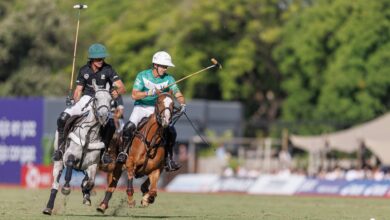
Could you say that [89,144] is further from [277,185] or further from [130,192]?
[277,185]

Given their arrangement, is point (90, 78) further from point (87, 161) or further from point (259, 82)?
point (259, 82)

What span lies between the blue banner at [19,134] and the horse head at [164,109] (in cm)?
2518

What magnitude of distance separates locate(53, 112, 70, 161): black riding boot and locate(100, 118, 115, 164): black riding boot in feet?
2.01

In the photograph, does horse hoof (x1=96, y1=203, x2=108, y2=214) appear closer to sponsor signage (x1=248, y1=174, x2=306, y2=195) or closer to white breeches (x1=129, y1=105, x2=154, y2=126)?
white breeches (x1=129, y1=105, x2=154, y2=126)

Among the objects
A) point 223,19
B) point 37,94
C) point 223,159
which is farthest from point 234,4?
point 223,159

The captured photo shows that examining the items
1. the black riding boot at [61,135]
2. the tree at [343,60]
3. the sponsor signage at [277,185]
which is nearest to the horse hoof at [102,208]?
the black riding boot at [61,135]

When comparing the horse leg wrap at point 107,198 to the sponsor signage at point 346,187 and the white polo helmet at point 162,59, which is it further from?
the sponsor signage at point 346,187

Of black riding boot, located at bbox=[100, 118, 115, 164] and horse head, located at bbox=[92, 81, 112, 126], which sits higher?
horse head, located at bbox=[92, 81, 112, 126]

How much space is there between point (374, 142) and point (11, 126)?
1361 cm

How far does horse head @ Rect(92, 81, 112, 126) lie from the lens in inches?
693

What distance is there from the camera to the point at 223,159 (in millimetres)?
43781

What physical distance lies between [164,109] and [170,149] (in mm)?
1077

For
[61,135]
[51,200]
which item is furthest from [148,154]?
[51,200]

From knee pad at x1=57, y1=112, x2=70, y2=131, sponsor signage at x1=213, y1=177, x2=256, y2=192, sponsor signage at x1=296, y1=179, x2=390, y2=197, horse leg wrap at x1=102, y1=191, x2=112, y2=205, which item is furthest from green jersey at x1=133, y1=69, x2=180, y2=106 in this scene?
sponsor signage at x1=213, y1=177, x2=256, y2=192
